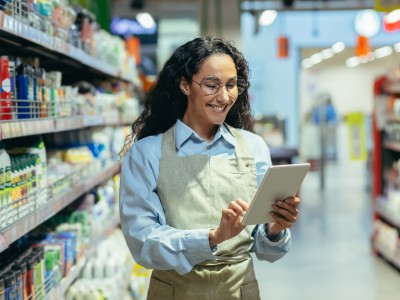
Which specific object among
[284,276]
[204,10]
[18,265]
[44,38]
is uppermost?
[204,10]

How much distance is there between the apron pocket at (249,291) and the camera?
235cm

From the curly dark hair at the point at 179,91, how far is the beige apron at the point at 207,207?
120mm

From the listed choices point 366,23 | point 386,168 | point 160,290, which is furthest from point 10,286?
point 366,23

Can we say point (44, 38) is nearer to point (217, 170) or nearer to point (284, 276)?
point (217, 170)

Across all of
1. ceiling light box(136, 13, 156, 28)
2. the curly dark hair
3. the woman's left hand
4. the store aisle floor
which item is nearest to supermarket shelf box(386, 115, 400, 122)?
the store aisle floor

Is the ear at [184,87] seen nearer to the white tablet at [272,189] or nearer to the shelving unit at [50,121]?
the white tablet at [272,189]

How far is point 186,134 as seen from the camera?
233 centimetres

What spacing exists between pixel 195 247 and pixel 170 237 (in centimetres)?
9

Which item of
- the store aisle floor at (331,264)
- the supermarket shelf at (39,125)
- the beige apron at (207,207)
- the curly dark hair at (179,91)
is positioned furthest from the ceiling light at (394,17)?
the beige apron at (207,207)

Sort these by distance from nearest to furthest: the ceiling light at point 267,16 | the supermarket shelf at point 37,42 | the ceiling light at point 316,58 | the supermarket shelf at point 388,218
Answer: the supermarket shelf at point 37,42 < the supermarket shelf at point 388,218 < the ceiling light at point 267,16 < the ceiling light at point 316,58

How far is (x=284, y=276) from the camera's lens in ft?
20.8

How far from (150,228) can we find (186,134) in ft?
1.24

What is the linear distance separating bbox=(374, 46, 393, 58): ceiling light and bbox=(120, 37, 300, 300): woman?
17.5 metres

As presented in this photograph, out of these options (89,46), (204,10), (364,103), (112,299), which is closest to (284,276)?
(112,299)
